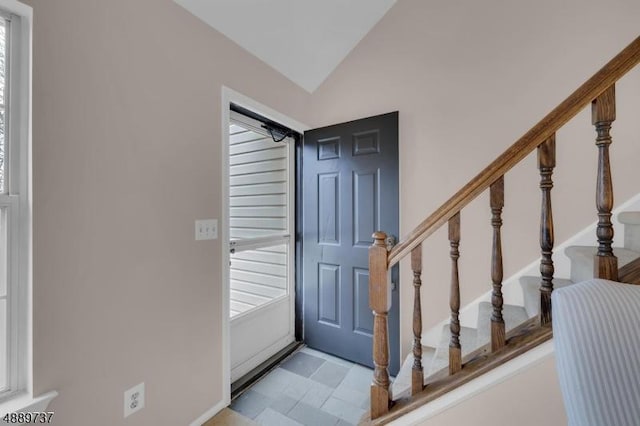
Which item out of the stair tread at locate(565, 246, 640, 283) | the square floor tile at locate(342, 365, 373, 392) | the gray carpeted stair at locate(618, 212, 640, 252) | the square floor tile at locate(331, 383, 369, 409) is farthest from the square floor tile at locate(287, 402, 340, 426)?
the gray carpeted stair at locate(618, 212, 640, 252)

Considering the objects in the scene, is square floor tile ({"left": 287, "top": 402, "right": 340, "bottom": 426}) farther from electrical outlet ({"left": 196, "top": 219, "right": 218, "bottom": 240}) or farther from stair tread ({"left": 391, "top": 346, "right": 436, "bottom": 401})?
electrical outlet ({"left": 196, "top": 219, "right": 218, "bottom": 240})

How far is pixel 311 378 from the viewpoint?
1948 millimetres

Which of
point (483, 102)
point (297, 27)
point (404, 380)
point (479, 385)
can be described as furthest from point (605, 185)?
point (297, 27)

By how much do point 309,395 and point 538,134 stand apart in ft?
6.29

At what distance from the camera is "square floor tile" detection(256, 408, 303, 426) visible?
1547 millimetres

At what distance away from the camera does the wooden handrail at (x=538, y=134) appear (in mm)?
835

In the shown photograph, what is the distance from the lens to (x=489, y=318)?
61.4 inches

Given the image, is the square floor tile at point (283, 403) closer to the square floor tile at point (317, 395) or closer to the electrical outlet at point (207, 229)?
the square floor tile at point (317, 395)

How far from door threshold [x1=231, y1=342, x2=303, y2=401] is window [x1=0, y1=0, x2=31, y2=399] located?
1.15 m

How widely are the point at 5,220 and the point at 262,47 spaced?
1.65 meters

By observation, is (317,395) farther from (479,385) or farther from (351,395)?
(479,385)

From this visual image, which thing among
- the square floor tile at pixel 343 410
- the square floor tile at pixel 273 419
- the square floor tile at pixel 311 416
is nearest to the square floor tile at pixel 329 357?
the square floor tile at pixel 343 410

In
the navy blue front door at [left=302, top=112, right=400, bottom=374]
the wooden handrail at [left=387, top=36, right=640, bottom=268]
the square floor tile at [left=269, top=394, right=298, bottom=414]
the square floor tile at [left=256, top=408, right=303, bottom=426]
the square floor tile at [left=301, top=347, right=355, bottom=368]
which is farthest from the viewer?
the square floor tile at [left=301, top=347, right=355, bottom=368]

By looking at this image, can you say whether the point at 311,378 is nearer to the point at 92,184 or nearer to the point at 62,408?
the point at 62,408
